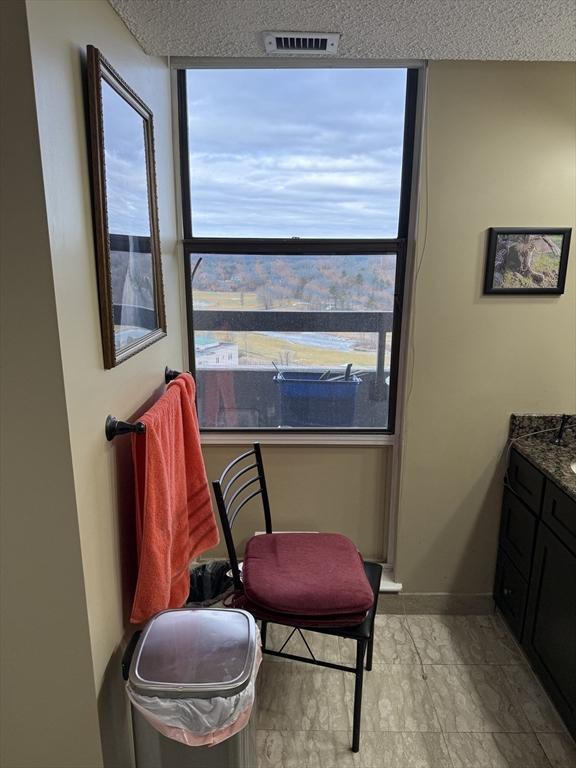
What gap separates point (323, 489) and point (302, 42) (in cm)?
175

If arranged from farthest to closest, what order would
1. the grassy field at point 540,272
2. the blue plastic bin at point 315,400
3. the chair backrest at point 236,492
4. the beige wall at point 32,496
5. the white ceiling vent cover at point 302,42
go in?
the blue plastic bin at point 315,400 → the grassy field at point 540,272 → the chair backrest at point 236,492 → the white ceiling vent cover at point 302,42 → the beige wall at point 32,496

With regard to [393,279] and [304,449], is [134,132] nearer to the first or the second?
[393,279]

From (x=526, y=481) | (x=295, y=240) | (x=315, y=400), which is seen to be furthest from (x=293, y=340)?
(x=526, y=481)

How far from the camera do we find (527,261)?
1.94 metres

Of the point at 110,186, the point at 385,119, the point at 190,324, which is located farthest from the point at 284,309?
the point at 110,186

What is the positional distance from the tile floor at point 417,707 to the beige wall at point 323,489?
1.48 feet

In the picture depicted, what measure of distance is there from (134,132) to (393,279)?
1171 millimetres

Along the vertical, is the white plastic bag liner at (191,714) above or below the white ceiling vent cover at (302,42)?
below

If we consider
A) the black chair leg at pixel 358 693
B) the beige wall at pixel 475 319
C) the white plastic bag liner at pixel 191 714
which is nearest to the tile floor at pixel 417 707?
the black chair leg at pixel 358 693

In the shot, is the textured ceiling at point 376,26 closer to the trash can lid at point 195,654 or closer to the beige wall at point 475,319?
the beige wall at point 475,319

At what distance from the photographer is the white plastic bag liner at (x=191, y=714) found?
1.16 meters

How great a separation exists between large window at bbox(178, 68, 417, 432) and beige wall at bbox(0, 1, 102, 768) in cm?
116

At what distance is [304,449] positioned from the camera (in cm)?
221

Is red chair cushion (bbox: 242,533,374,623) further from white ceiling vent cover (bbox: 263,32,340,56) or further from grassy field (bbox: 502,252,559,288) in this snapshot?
white ceiling vent cover (bbox: 263,32,340,56)
